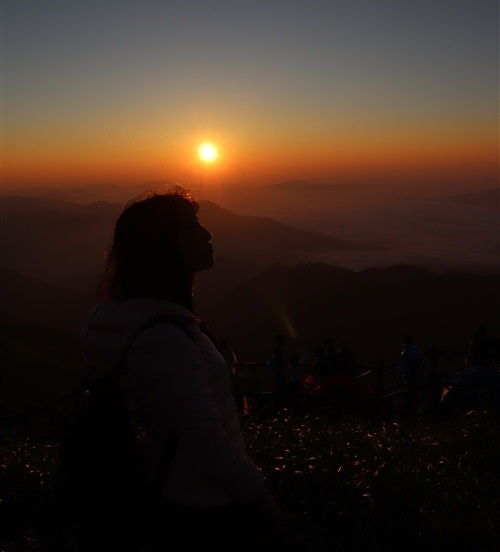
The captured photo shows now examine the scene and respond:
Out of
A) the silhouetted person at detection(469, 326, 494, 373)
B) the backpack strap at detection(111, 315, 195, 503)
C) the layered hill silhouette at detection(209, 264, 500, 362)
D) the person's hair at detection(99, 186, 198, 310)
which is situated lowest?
the layered hill silhouette at detection(209, 264, 500, 362)

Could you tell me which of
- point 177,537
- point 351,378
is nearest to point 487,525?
point 177,537

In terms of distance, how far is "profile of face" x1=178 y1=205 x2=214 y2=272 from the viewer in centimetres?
204

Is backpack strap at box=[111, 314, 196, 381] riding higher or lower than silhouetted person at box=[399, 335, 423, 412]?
higher

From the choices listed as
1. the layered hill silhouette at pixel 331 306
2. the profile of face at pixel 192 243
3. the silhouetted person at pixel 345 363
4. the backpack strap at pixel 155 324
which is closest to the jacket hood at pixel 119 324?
the backpack strap at pixel 155 324

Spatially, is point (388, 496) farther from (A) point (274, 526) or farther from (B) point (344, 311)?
(B) point (344, 311)

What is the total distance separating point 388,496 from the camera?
4070mm

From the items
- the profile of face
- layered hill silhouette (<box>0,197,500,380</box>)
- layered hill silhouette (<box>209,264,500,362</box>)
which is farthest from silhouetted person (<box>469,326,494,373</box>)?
layered hill silhouette (<box>209,264,500,362</box>)

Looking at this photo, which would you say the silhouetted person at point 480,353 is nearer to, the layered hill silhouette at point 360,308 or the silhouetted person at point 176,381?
the silhouetted person at point 176,381

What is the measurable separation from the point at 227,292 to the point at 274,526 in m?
177

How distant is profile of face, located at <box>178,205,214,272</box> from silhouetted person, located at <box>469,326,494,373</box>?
825 cm

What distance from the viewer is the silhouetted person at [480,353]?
9.52 meters

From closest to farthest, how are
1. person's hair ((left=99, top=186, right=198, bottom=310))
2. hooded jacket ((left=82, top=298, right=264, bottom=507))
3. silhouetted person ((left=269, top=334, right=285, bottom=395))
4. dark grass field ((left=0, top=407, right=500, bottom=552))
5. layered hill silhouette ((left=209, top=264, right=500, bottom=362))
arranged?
hooded jacket ((left=82, top=298, right=264, bottom=507)) → person's hair ((left=99, top=186, right=198, bottom=310)) → dark grass field ((left=0, top=407, right=500, bottom=552)) → silhouetted person ((left=269, top=334, right=285, bottom=395)) → layered hill silhouette ((left=209, top=264, right=500, bottom=362))

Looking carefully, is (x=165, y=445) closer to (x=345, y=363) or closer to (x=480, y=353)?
(x=480, y=353)

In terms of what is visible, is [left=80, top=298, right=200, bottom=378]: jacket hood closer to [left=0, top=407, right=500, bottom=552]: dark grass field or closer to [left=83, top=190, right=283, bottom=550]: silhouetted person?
[left=83, top=190, right=283, bottom=550]: silhouetted person
